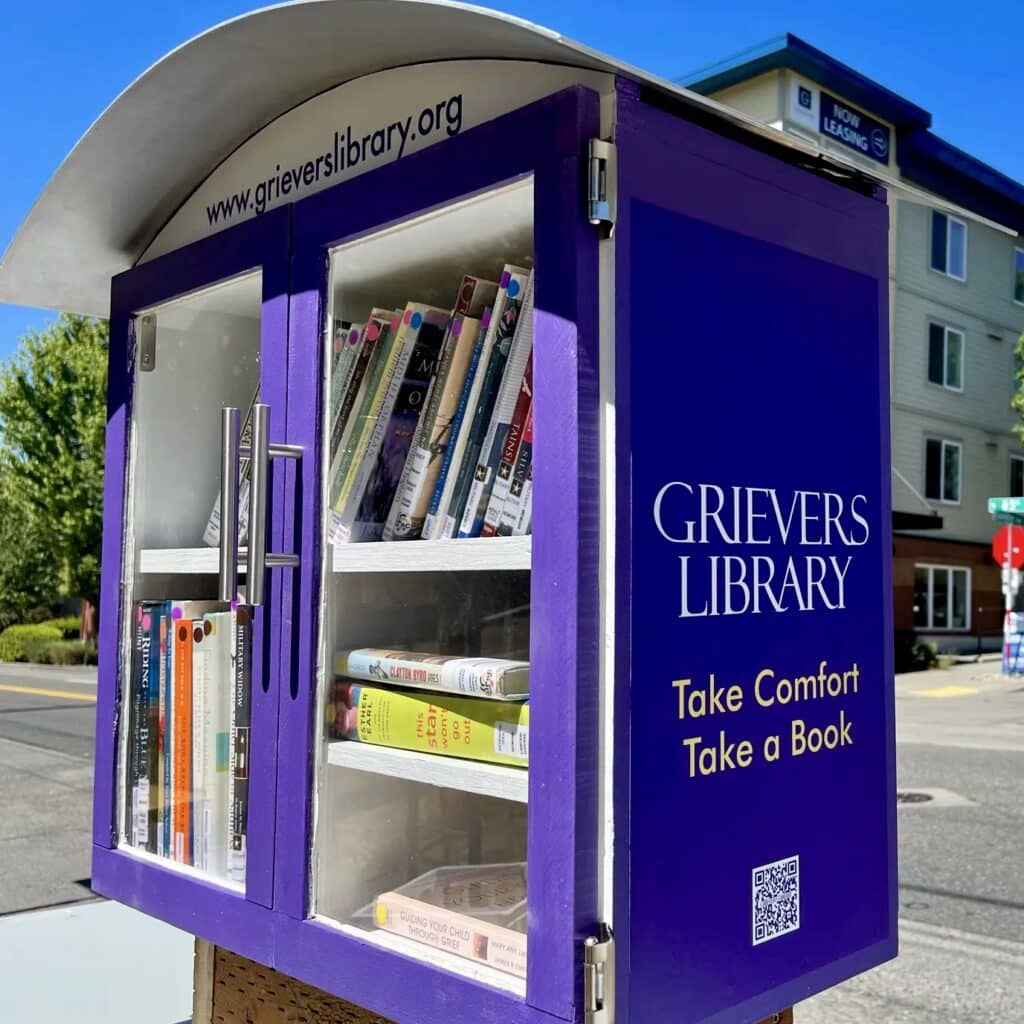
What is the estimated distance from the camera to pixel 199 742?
207cm

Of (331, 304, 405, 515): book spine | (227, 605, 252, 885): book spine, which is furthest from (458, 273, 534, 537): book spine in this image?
(227, 605, 252, 885): book spine

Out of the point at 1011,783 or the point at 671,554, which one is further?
the point at 1011,783

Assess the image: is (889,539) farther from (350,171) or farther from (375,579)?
(350,171)

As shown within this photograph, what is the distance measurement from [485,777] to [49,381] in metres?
25.1

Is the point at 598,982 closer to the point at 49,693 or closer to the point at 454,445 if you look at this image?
the point at 454,445

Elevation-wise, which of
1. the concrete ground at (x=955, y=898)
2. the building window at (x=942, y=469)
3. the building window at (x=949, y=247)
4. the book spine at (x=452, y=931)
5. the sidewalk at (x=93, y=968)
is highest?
the building window at (x=949, y=247)

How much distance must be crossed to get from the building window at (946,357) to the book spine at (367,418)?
2379 cm


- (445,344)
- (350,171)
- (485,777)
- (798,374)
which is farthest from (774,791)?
(350,171)

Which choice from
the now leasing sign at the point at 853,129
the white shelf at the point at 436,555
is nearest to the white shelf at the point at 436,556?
the white shelf at the point at 436,555

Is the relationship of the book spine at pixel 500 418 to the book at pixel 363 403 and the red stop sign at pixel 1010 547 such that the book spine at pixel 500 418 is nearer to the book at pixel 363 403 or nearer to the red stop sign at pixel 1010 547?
the book at pixel 363 403

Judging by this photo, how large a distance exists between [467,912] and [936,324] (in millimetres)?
24404

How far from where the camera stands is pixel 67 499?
24.3 metres

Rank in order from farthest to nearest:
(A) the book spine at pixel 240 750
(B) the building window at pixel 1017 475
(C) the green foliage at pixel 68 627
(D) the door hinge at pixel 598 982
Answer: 1. (B) the building window at pixel 1017 475
2. (C) the green foliage at pixel 68 627
3. (A) the book spine at pixel 240 750
4. (D) the door hinge at pixel 598 982

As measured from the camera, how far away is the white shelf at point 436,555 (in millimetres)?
1562
